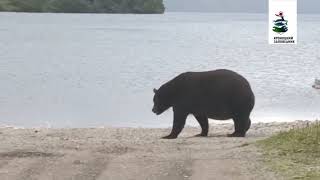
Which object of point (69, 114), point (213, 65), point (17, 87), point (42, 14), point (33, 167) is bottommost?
point (42, 14)

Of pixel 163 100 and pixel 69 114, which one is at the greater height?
pixel 163 100

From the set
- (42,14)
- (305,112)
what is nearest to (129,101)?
(305,112)

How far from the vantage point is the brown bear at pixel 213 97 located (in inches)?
640

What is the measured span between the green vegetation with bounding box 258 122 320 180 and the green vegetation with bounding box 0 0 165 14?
529ft

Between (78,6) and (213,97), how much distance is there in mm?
160788

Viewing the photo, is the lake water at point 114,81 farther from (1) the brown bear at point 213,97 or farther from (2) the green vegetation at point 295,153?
(2) the green vegetation at point 295,153

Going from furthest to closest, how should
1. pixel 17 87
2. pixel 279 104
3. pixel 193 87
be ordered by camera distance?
pixel 17 87, pixel 279 104, pixel 193 87

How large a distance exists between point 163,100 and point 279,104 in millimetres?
15225

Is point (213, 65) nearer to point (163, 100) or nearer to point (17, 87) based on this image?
point (17, 87)

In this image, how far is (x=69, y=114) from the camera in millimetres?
28125

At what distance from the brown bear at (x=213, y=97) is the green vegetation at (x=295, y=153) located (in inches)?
141

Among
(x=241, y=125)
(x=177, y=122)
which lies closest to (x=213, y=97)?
(x=241, y=125)

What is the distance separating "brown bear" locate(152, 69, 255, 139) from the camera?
640 inches

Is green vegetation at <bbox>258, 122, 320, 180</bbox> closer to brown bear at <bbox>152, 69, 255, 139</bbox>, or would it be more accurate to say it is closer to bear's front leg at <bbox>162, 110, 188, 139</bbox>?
brown bear at <bbox>152, 69, 255, 139</bbox>
